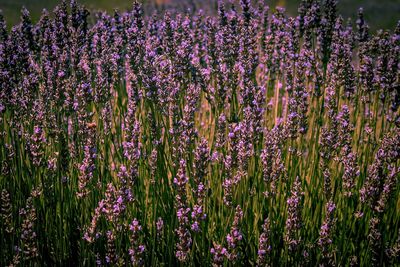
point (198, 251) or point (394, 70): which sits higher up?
point (394, 70)

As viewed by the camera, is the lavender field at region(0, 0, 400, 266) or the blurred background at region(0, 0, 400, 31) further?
Answer: the blurred background at region(0, 0, 400, 31)

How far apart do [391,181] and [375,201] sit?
14cm

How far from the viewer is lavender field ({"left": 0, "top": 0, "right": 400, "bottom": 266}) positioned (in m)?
2.68

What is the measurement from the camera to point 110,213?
2533 millimetres

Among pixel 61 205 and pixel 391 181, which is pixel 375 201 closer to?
pixel 391 181

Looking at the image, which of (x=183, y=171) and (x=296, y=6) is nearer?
(x=183, y=171)

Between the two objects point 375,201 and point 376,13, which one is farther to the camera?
point 376,13

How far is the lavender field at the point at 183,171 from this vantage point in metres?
2.68

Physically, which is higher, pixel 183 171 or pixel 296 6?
pixel 296 6

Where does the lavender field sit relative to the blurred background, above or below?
below

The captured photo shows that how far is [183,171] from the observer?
2512mm

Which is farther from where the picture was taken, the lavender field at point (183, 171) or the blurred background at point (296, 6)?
the blurred background at point (296, 6)

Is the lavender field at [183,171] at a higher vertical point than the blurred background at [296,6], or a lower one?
lower

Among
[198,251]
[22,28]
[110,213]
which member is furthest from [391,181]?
[22,28]
